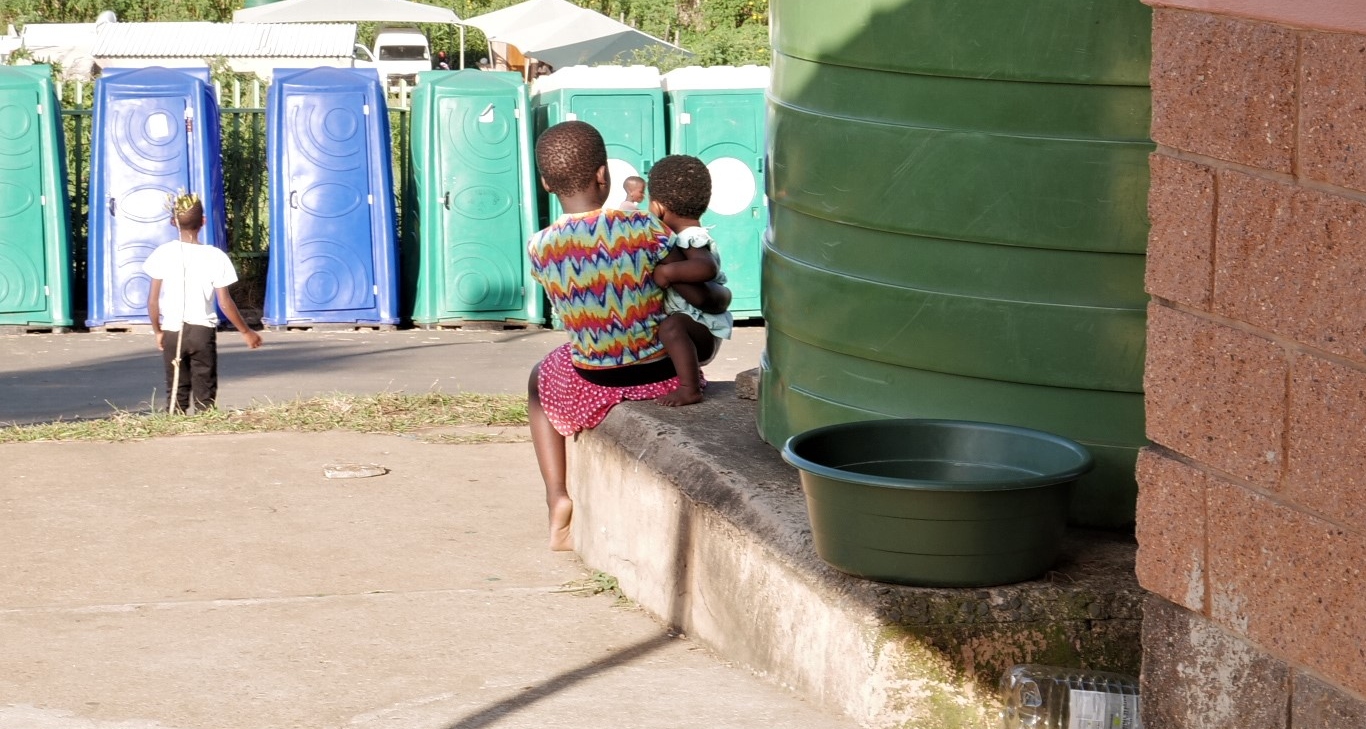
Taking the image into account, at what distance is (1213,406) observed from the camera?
2430 mm

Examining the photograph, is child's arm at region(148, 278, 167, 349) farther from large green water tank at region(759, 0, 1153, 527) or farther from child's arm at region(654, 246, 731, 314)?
large green water tank at region(759, 0, 1153, 527)

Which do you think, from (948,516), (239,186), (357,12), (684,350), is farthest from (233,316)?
(357,12)

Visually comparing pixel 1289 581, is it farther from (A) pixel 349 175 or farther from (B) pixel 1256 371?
(A) pixel 349 175

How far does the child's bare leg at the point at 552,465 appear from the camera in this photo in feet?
16.6

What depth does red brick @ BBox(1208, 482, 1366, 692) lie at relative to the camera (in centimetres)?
218

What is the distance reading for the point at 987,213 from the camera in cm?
353

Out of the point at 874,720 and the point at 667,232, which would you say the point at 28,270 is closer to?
the point at 667,232

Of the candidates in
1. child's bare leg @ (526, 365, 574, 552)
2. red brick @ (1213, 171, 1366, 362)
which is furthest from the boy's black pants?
red brick @ (1213, 171, 1366, 362)

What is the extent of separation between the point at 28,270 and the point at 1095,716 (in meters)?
10.3

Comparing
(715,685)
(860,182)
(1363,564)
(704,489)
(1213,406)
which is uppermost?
(860,182)

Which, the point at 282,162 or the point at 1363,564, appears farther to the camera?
the point at 282,162

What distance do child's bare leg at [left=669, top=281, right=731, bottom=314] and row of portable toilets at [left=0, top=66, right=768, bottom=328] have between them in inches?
282

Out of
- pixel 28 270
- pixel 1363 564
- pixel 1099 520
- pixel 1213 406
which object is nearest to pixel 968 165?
pixel 1099 520

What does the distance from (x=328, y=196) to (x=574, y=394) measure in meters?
7.15
